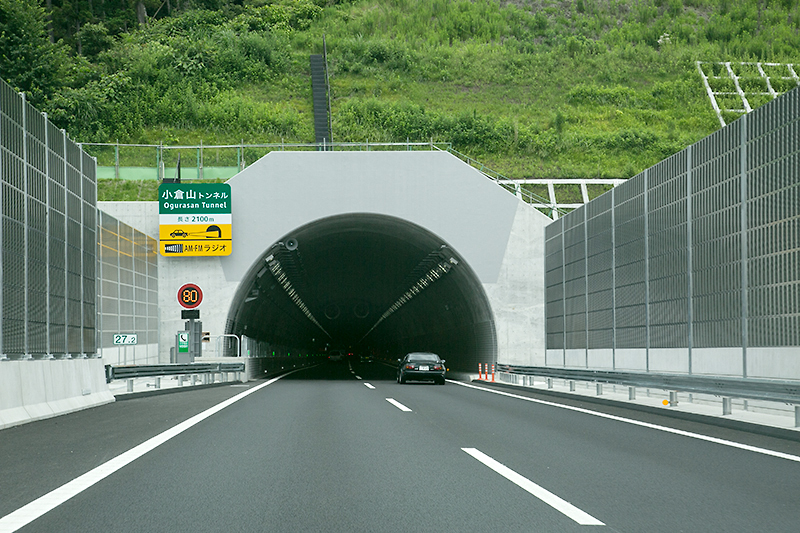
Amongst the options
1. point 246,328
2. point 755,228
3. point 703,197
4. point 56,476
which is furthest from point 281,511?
point 246,328

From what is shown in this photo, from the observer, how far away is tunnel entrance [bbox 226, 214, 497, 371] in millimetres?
37438

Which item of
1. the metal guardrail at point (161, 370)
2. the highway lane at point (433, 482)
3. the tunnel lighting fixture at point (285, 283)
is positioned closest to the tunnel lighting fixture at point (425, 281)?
the tunnel lighting fixture at point (285, 283)

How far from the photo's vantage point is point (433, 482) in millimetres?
7734

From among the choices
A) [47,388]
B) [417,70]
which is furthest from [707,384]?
[417,70]

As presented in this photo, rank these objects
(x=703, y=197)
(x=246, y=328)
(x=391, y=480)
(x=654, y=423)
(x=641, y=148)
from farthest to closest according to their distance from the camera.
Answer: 1. (x=641, y=148)
2. (x=246, y=328)
3. (x=703, y=197)
4. (x=654, y=423)
5. (x=391, y=480)

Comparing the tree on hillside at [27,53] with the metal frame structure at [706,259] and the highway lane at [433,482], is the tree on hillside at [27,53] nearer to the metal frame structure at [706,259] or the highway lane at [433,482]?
the metal frame structure at [706,259]

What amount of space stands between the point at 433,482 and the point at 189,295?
2699 cm

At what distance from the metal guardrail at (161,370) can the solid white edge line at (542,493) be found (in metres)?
12.4

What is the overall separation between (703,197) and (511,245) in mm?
17511

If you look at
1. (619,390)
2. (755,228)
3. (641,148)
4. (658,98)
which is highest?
(658,98)

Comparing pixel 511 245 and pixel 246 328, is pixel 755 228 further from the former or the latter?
pixel 246 328

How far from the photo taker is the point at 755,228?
16234 mm

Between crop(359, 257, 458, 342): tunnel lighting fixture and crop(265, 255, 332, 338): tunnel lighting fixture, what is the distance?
274 inches

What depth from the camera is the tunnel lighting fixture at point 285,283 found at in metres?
39.9
